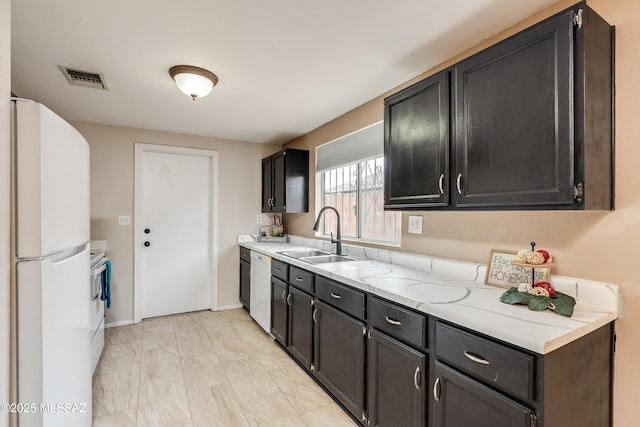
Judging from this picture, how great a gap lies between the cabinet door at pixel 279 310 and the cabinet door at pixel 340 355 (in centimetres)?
54

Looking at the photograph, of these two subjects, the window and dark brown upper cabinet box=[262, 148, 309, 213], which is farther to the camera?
dark brown upper cabinet box=[262, 148, 309, 213]

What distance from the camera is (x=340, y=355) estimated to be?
76.9 inches

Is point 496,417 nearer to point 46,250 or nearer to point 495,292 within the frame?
point 495,292

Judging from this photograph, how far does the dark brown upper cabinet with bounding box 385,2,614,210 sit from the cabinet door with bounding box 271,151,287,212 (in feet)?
7.29

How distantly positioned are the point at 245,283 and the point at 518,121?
3.31m

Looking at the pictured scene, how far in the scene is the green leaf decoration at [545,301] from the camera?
3.93 ft

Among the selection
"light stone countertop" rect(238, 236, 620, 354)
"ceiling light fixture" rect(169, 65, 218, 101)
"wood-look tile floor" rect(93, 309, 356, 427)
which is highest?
"ceiling light fixture" rect(169, 65, 218, 101)

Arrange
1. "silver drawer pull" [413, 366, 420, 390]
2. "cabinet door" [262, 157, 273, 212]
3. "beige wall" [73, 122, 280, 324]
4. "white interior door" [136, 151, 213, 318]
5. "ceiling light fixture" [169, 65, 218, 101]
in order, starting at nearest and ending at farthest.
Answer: "silver drawer pull" [413, 366, 420, 390] → "ceiling light fixture" [169, 65, 218, 101] → "beige wall" [73, 122, 280, 324] → "white interior door" [136, 151, 213, 318] → "cabinet door" [262, 157, 273, 212]

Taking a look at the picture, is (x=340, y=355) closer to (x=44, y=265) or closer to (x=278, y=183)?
(x=44, y=265)

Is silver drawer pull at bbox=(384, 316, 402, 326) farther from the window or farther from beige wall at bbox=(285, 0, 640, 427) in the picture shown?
the window

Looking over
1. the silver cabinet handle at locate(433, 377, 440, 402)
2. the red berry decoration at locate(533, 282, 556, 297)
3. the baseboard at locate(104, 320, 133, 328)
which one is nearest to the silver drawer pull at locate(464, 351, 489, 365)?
the silver cabinet handle at locate(433, 377, 440, 402)

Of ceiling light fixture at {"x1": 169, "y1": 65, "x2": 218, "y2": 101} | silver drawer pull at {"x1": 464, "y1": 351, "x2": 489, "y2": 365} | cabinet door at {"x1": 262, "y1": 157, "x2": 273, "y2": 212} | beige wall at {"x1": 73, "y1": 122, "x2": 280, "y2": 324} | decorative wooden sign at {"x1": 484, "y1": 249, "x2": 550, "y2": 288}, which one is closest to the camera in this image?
silver drawer pull at {"x1": 464, "y1": 351, "x2": 489, "y2": 365}

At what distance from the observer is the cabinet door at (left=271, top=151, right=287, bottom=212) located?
3625mm

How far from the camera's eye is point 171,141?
3.74 meters
